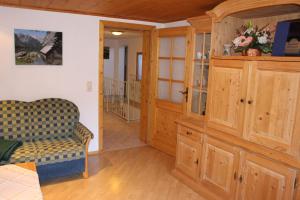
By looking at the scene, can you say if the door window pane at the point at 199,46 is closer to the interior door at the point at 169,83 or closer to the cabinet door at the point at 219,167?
the interior door at the point at 169,83

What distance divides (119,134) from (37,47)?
2487 mm

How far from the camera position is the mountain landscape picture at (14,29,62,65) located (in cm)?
352

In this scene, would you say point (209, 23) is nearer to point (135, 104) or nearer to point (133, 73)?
point (135, 104)

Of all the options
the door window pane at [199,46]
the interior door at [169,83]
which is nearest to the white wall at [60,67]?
the interior door at [169,83]

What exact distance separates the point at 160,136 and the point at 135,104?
3021mm

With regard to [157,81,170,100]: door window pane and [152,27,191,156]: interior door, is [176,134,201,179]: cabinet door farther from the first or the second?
[157,81,170,100]: door window pane

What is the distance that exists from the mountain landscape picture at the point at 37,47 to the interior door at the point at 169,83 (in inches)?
65.5

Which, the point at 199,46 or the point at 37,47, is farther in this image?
the point at 37,47

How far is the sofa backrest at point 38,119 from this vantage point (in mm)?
3295

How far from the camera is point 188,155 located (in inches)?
127

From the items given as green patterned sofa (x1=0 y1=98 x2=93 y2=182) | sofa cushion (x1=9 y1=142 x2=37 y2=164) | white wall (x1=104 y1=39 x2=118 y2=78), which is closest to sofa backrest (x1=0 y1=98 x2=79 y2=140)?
green patterned sofa (x1=0 y1=98 x2=93 y2=182)

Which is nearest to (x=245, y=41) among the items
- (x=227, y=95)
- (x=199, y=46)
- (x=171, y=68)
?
(x=227, y=95)

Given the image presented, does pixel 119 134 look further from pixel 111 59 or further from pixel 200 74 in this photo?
pixel 111 59

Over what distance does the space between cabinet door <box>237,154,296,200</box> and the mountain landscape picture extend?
2993mm
